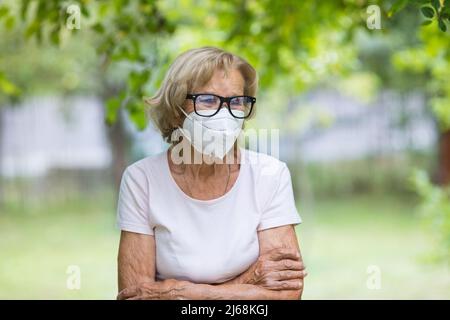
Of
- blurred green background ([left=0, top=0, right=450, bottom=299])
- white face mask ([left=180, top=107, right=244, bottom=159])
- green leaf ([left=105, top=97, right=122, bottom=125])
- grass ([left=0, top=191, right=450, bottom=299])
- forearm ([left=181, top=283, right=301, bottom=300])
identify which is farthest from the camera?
grass ([left=0, top=191, right=450, bottom=299])

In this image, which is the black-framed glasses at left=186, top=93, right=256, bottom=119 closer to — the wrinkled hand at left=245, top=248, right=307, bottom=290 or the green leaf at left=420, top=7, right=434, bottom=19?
the wrinkled hand at left=245, top=248, right=307, bottom=290

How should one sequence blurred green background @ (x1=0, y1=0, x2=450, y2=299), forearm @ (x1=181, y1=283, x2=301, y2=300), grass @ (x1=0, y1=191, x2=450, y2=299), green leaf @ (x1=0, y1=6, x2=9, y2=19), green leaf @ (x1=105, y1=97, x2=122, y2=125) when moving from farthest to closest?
grass @ (x1=0, y1=191, x2=450, y2=299) < blurred green background @ (x1=0, y1=0, x2=450, y2=299) < green leaf @ (x1=0, y1=6, x2=9, y2=19) < green leaf @ (x1=105, y1=97, x2=122, y2=125) < forearm @ (x1=181, y1=283, x2=301, y2=300)

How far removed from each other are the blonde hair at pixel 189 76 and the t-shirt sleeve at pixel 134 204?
0.75 feet

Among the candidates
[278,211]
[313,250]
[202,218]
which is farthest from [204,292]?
[313,250]

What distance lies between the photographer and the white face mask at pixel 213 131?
2.56 metres

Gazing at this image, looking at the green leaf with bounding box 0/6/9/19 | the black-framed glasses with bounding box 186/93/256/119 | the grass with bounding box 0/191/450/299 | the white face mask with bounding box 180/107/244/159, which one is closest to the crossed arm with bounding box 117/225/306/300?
the white face mask with bounding box 180/107/244/159

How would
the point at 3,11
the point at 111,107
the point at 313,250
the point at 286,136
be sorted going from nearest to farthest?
the point at 111,107 < the point at 3,11 < the point at 313,250 < the point at 286,136

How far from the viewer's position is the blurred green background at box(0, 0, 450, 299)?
5383mm

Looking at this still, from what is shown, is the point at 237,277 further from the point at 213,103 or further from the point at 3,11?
the point at 3,11

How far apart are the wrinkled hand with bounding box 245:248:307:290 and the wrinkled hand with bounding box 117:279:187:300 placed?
9.4 inches

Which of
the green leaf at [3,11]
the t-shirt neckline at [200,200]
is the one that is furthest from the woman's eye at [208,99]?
the green leaf at [3,11]

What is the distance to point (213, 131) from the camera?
2.57 metres

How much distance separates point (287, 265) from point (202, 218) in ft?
1.08

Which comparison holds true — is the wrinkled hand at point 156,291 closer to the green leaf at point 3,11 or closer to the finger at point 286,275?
the finger at point 286,275
